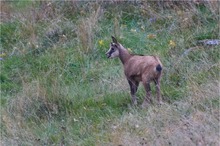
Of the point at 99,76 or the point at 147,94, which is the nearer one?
the point at 147,94

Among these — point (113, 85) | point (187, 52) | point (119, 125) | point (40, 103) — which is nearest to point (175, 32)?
point (187, 52)

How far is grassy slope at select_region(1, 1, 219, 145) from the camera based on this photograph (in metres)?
8.12

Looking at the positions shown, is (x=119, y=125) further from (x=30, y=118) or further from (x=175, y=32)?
(x=175, y=32)

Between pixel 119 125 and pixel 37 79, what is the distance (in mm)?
3072

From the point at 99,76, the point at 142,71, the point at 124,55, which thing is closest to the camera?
the point at 142,71

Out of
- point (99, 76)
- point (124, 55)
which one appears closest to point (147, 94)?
point (124, 55)

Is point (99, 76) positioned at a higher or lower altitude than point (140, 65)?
lower

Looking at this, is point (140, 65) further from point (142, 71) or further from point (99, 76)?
point (99, 76)

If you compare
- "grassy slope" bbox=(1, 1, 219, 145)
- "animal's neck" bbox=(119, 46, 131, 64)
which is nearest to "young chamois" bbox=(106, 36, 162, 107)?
"animal's neck" bbox=(119, 46, 131, 64)

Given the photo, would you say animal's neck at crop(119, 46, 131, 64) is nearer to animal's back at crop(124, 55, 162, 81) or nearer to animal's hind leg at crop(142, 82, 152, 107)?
animal's back at crop(124, 55, 162, 81)

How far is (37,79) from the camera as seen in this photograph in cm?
1114

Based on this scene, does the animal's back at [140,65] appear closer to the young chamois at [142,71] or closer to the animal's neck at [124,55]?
the young chamois at [142,71]

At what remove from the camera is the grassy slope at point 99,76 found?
812cm

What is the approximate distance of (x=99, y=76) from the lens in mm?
10891
